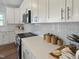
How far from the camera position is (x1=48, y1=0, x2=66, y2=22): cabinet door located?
1.59 metres

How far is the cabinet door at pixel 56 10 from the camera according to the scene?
5.23ft

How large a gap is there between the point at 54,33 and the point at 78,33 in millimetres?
901

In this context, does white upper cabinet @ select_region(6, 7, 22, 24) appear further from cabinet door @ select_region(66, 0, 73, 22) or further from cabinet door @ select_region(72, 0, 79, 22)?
cabinet door @ select_region(72, 0, 79, 22)

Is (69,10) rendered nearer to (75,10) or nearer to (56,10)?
(75,10)

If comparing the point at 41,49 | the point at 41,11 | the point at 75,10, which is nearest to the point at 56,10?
the point at 75,10

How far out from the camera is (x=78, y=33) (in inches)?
70.5

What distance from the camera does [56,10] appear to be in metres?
1.79

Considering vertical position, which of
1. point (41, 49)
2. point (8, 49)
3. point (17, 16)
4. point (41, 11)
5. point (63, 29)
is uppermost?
point (17, 16)

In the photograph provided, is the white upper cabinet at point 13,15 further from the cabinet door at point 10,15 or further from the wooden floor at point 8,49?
the wooden floor at point 8,49

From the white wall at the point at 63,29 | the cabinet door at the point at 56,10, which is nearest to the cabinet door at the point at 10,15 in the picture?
the white wall at the point at 63,29

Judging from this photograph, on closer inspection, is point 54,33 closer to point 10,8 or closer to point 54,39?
point 54,39

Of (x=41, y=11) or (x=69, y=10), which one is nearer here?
(x=69, y=10)

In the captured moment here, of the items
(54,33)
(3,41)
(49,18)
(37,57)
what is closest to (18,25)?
(3,41)

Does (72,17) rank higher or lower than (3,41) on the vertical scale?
higher
